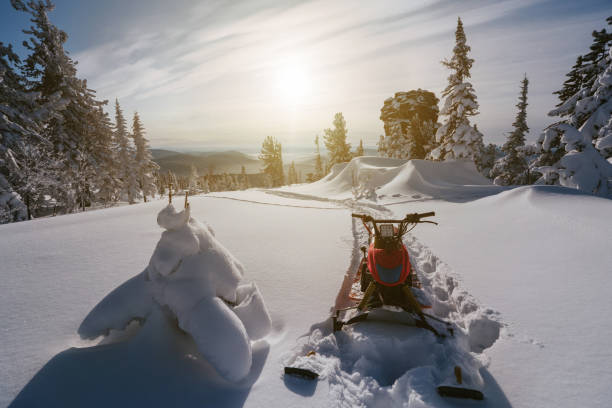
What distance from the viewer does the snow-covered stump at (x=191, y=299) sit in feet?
7.57

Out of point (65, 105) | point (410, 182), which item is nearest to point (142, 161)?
point (65, 105)

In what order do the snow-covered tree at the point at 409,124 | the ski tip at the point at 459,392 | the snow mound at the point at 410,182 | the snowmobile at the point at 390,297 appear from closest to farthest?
the ski tip at the point at 459,392 → the snowmobile at the point at 390,297 → the snow mound at the point at 410,182 → the snow-covered tree at the point at 409,124

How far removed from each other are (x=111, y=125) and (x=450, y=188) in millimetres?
28188

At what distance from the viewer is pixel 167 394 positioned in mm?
2238

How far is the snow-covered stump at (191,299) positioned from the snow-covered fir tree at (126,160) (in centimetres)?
3452

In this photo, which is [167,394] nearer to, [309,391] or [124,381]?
[124,381]

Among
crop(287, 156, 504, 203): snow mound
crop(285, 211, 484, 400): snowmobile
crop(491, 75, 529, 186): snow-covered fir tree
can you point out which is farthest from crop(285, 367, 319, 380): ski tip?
crop(491, 75, 529, 186): snow-covered fir tree

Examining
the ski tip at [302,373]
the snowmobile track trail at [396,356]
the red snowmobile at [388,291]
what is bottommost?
the snowmobile track trail at [396,356]

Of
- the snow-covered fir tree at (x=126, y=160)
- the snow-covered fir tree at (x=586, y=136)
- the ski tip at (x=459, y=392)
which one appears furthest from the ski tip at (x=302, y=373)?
the snow-covered fir tree at (x=126, y=160)

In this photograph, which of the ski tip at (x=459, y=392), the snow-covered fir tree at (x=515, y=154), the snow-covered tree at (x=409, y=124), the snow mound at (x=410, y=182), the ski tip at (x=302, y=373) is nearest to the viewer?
the ski tip at (x=459, y=392)

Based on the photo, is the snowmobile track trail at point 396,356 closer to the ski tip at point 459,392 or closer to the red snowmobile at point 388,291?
the ski tip at point 459,392

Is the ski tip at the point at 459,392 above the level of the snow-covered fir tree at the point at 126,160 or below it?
below

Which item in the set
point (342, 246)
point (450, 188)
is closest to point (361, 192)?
point (450, 188)

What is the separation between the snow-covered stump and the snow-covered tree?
127ft
